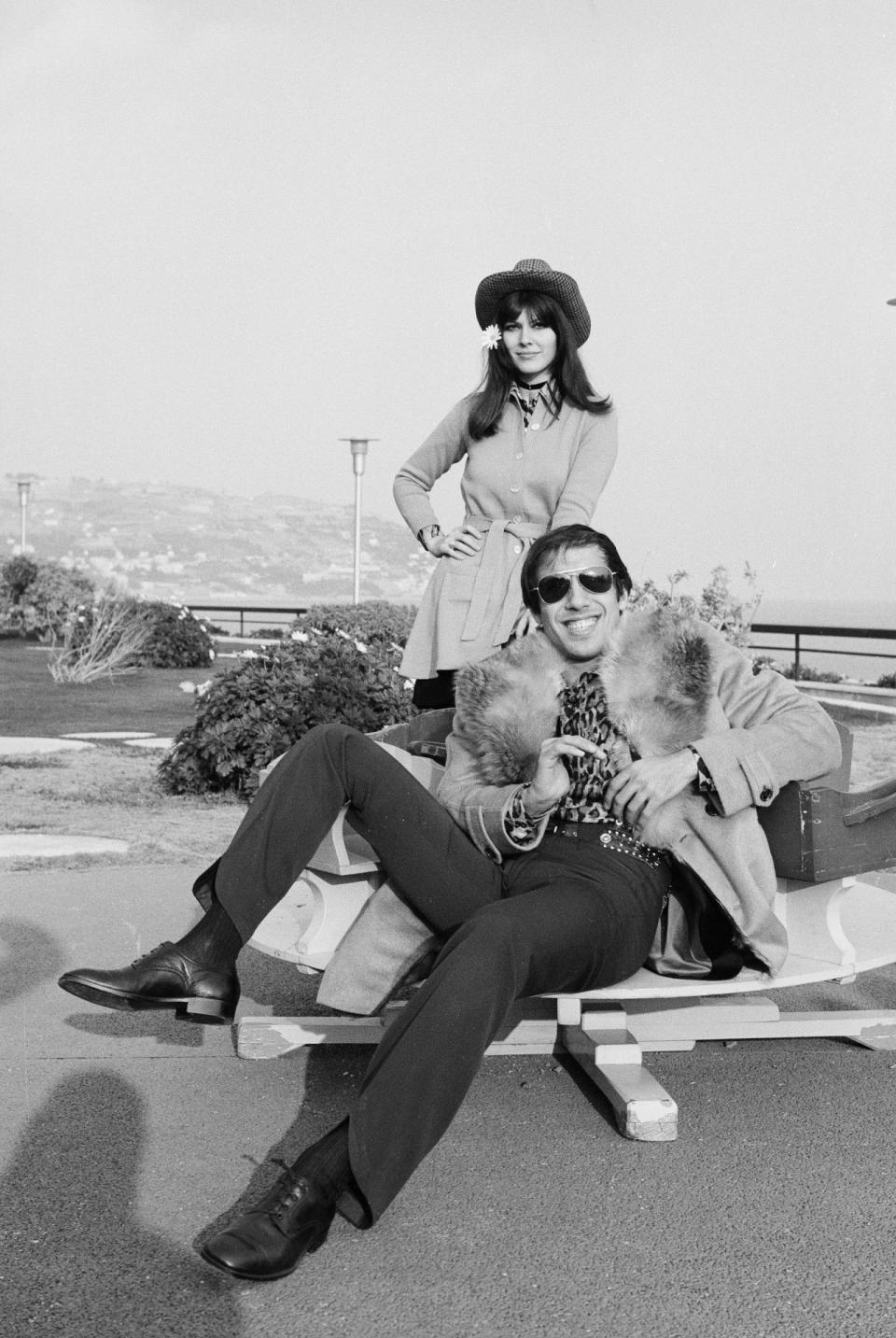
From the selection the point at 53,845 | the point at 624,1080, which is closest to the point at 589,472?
the point at 624,1080

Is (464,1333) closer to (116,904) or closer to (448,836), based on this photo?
(448,836)

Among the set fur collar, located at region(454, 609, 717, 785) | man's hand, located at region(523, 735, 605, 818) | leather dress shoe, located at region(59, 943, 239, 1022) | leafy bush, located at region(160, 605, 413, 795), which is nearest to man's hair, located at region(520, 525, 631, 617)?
fur collar, located at region(454, 609, 717, 785)

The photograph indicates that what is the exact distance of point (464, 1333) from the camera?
6.89ft

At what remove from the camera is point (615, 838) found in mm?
3010

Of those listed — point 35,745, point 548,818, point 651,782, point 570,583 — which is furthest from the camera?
point 35,745

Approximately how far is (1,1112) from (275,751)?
447cm

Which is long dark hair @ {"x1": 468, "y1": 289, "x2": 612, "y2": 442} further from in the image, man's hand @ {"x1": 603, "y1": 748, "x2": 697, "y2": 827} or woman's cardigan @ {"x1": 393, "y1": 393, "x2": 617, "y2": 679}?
man's hand @ {"x1": 603, "y1": 748, "x2": 697, "y2": 827}

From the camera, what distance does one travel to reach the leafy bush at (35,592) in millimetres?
23145

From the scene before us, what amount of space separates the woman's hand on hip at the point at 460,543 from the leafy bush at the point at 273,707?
3484 mm

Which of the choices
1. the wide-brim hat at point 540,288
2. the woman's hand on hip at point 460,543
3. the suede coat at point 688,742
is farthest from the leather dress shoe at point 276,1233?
the wide-brim hat at point 540,288

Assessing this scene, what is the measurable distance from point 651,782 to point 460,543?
1270mm

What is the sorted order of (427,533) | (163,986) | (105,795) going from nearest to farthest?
(163,986) → (427,533) → (105,795)

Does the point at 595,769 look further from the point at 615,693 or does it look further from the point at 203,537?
the point at 203,537

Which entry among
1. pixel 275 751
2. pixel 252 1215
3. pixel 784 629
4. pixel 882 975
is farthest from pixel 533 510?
pixel 784 629
